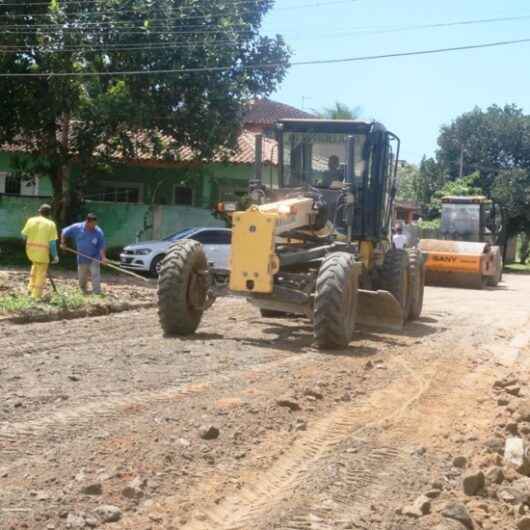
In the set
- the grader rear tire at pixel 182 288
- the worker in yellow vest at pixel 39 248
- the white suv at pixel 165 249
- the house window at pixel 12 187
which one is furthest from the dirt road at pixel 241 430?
the house window at pixel 12 187

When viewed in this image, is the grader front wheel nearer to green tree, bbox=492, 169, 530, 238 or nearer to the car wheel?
the car wheel

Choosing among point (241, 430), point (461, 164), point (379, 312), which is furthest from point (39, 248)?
point (461, 164)

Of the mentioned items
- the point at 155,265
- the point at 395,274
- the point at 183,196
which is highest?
the point at 183,196

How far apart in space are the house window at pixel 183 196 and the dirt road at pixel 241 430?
2143 cm

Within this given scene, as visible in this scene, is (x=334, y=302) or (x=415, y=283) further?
(x=415, y=283)

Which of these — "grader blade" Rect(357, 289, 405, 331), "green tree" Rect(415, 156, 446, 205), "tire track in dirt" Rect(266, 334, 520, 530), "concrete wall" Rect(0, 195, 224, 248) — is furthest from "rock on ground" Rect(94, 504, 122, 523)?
"green tree" Rect(415, 156, 446, 205)

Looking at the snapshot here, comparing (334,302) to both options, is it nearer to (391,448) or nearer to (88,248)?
(391,448)

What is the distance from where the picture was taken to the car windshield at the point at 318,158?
1226 centimetres

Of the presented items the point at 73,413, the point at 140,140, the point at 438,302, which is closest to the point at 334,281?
the point at 73,413

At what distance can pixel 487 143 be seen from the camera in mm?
→ 52875

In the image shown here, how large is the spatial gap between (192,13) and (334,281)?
14.9 m

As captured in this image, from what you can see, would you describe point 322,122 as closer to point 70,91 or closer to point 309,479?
point 309,479

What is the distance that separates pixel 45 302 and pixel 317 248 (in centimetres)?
479

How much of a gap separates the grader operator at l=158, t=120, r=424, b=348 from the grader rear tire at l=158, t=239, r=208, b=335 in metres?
0.01
